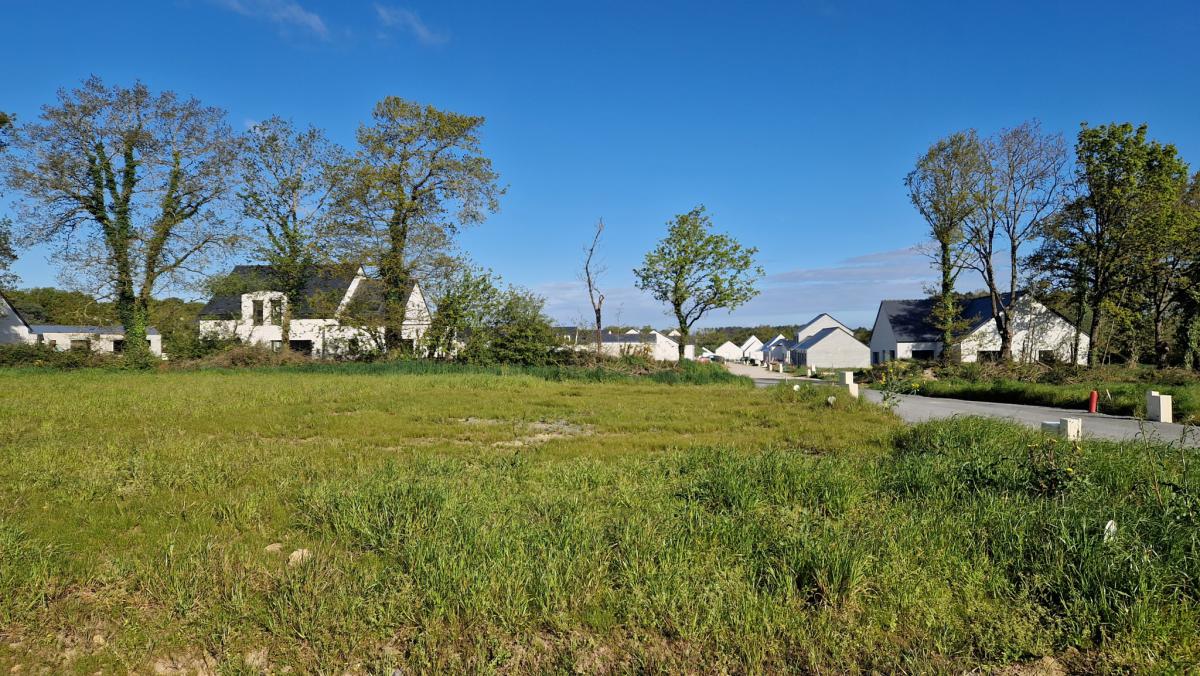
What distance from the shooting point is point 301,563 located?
3.46m

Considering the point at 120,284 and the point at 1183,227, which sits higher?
the point at 1183,227

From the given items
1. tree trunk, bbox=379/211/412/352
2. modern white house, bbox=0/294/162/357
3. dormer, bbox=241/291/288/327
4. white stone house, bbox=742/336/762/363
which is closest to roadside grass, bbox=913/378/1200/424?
tree trunk, bbox=379/211/412/352

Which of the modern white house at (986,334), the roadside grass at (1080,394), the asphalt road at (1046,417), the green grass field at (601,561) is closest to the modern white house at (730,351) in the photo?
the modern white house at (986,334)

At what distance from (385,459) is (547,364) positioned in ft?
71.2

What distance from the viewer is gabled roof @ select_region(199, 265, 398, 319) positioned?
30.4 metres

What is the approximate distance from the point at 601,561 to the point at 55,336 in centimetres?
6314

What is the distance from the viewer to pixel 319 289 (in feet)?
113

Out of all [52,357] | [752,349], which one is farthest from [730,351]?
[52,357]

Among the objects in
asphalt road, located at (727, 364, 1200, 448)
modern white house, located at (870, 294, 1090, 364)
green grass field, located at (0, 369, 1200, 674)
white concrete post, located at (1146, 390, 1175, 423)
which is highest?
modern white house, located at (870, 294, 1090, 364)

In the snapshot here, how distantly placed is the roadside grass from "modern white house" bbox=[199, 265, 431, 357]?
2484cm

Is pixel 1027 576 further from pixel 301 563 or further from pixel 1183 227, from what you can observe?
pixel 1183 227

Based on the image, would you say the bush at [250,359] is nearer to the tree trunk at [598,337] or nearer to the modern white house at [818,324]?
the tree trunk at [598,337]

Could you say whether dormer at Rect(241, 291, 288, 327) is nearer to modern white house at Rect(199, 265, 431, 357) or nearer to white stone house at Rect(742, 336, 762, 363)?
modern white house at Rect(199, 265, 431, 357)

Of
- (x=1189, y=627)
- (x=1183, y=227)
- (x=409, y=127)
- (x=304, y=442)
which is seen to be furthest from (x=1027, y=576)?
(x=1183, y=227)
